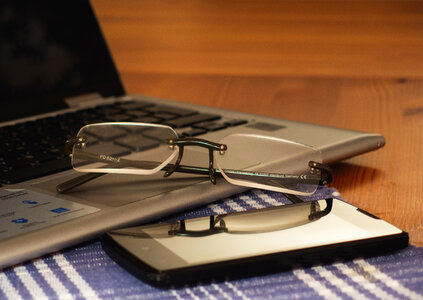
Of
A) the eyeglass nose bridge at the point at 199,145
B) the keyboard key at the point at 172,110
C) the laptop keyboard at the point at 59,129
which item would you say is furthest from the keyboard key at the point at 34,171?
the keyboard key at the point at 172,110

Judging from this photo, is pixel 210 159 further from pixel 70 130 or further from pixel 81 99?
pixel 81 99

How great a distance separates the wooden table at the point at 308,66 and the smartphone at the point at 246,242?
6 cm

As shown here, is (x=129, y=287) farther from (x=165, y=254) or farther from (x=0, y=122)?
(x=0, y=122)

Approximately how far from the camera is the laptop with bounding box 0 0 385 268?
18.7 inches

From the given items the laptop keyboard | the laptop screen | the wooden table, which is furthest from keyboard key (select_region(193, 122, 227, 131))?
the laptop screen

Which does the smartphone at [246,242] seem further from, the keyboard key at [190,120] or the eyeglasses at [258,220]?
the keyboard key at [190,120]

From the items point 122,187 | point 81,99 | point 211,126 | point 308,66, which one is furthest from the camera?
point 308,66

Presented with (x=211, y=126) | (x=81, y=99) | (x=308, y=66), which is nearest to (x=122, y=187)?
(x=211, y=126)

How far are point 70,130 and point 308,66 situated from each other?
679 millimetres

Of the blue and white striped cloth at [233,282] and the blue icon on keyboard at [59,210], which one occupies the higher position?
the blue icon on keyboard at [59,210]

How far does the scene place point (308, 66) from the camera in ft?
4.22

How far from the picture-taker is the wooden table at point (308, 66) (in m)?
0.68

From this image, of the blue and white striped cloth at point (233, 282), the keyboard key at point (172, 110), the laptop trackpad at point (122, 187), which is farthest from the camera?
the keyboard key at point (172, 110)

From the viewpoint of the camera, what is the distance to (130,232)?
0.46m
